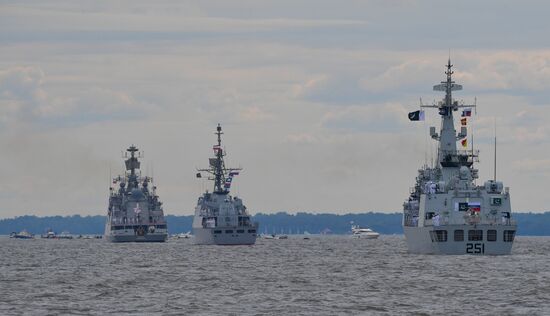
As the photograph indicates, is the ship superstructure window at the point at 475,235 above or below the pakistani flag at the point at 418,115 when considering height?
below

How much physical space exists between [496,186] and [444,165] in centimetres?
1048

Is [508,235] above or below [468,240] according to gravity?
above

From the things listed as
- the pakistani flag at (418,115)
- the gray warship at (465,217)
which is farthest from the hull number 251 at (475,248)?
the pakistani flag at (418,115)

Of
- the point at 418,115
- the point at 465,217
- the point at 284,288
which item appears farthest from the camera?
the point at 418,115

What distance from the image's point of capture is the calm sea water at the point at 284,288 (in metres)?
72.1

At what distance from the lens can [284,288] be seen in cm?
8738

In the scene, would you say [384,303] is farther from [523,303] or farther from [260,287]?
[260,287]

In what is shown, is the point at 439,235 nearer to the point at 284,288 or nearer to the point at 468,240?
the point at 468,240

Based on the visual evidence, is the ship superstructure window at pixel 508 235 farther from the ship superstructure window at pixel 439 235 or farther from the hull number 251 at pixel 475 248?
the ship superstructure window at pixel 439 235

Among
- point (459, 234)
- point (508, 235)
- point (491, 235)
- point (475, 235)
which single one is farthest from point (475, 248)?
point (508, 235)

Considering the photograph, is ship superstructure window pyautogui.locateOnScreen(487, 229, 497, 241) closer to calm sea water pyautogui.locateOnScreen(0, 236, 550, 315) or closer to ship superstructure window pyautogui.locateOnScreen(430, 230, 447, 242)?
calm sea water pyautogui.locateOnScreen(0, 236, 550, 315)

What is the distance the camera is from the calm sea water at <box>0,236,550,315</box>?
72125 millimetres

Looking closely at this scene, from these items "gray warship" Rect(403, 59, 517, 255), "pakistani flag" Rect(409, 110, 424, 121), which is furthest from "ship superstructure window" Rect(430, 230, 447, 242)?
"pakistani flag" Rect(409, 110, 424, 121)

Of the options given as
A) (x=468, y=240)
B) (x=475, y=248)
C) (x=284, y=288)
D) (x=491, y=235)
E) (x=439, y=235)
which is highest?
(x=491, y=235)
